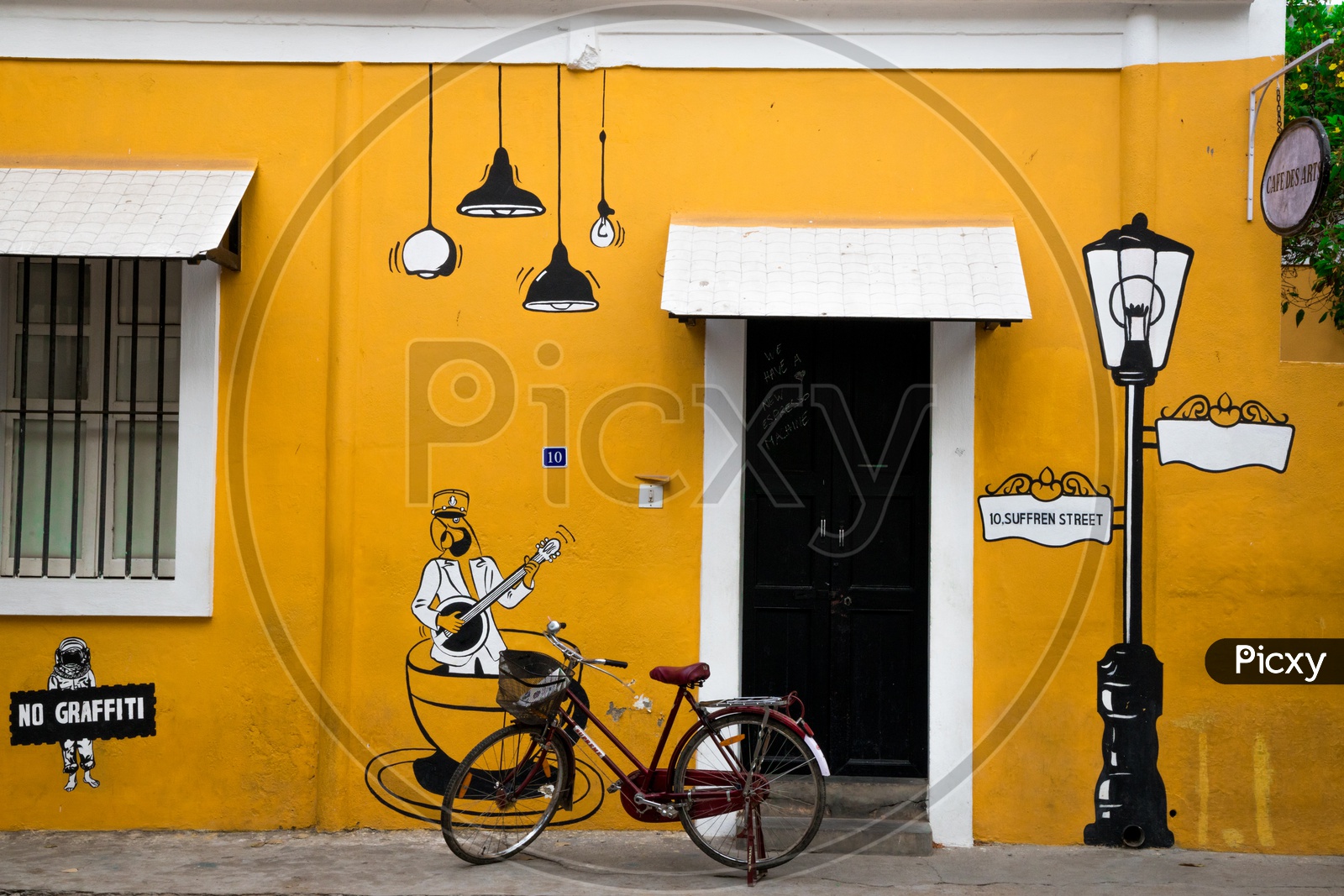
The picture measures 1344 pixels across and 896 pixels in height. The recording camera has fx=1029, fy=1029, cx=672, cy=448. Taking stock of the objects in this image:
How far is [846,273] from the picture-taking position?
5.18 metres

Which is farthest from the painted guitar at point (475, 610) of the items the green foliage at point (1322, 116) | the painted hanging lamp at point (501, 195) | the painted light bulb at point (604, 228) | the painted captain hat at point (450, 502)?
the green foliage at point (1322, 116)

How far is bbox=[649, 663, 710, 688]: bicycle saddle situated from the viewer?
16.1 ft

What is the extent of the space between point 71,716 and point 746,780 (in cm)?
363

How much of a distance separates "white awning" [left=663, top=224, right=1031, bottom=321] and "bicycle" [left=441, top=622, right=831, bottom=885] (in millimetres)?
1799

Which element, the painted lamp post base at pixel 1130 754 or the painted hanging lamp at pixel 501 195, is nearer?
the painted lamp post base at pixel 1130 754

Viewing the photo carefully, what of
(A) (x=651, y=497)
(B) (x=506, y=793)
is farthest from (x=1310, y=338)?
Answer: (B) (x=506, y=793)

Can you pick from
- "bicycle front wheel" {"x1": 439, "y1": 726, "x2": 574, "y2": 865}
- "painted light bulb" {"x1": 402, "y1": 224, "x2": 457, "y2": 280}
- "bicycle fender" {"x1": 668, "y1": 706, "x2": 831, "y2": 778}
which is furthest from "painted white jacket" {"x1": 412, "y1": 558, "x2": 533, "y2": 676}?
"painted light bulb" {"x1": 402, "y1": 224, "x2": 457, "y2": 280}

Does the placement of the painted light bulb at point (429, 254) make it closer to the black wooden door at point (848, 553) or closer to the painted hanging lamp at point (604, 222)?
the painted hanging lamp at point (604, 222)

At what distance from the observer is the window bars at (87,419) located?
18.8 ft

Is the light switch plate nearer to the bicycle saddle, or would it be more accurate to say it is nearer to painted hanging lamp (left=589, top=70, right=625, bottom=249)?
the bicycle saddle

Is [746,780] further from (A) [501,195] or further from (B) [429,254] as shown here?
(A) [501,195]

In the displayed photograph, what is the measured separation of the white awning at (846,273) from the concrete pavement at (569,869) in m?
2.70

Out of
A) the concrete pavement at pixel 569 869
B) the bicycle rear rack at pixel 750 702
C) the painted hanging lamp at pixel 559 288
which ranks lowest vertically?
the concrete pavement at pixel 569 869

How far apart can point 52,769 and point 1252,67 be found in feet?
24.4
